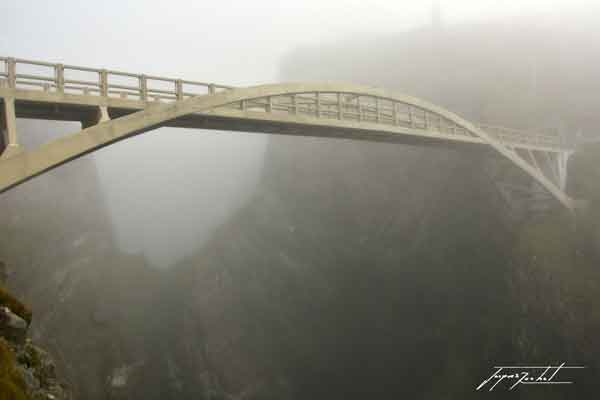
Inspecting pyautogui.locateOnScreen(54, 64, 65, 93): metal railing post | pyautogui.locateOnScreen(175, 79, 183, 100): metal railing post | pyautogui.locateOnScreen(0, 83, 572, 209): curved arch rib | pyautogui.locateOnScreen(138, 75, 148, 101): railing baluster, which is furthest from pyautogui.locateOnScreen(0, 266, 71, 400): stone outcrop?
pyautogui.locateOnScreen(175, 79, 183, 100): metal railing post

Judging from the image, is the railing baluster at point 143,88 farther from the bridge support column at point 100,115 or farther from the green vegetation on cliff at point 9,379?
the green vegetation on cliff at point 9,379

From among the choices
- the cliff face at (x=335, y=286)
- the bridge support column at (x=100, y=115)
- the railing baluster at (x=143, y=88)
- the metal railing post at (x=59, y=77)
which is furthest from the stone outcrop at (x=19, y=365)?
the cliff face at (x=335, y=286)

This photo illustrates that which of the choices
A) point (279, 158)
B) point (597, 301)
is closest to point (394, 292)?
point (597, 301)

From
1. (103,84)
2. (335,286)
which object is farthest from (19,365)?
(335,286)

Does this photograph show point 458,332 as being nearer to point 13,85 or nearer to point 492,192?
point 492,192

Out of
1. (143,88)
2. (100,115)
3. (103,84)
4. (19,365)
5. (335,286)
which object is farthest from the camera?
(335,286)

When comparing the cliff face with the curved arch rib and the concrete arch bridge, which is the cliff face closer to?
the curved arch rib

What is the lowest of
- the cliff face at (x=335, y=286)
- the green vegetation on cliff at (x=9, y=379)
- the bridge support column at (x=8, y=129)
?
the cliff face at (x=335, y=286)

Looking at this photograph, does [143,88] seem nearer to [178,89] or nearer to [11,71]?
[178,89]
